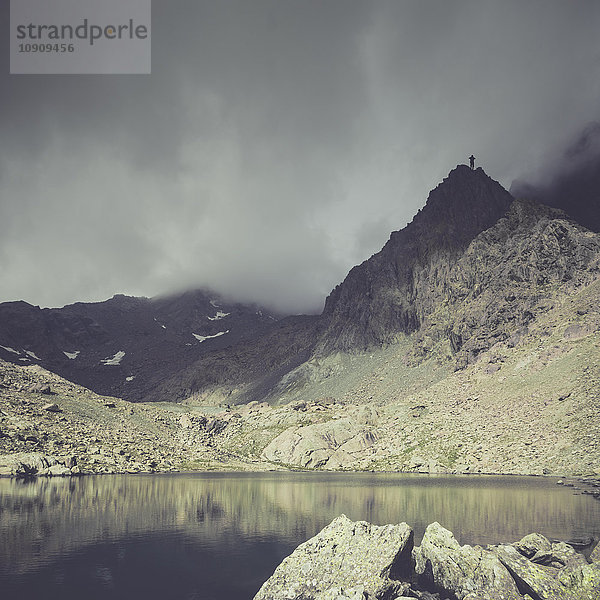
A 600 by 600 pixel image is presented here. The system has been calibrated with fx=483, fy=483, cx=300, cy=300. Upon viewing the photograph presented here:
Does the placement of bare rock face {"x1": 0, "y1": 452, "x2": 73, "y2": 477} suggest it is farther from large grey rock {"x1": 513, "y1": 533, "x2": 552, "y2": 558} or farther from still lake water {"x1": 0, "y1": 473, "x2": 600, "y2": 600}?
large grey rock {"x1": 513, "y1": 533, "x2": 552, "y2": 558}

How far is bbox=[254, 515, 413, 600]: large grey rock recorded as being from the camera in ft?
101

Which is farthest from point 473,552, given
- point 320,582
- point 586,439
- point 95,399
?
point 95,399

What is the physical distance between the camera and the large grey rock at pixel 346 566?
30656 millimetres

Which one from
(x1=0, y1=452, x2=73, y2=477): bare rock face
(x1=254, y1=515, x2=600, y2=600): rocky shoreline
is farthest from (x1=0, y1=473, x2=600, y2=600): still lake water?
(x1=0, y1=452, x2=73, y2=477): bare rock face

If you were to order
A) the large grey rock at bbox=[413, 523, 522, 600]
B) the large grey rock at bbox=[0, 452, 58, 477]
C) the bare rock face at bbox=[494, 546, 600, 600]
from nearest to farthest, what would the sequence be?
the bare rock face at bbox=[494, 546, 600, 600]
the large grey rock at bbox=[413, 523, 522, 600]
the large grey rock at bbox=[0, 452, 58, 477]

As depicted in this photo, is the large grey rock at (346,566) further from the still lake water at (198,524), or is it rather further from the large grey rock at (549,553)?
the large grey rock at (549,553)

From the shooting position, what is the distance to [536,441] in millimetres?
149125

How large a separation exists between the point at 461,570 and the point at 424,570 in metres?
2.58

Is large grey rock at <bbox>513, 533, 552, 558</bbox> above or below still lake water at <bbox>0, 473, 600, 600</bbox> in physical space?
above

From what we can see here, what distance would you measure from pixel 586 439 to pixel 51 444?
149 meters

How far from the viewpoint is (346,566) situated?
32375mm

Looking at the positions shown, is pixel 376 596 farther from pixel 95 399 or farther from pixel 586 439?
pixel 95 399

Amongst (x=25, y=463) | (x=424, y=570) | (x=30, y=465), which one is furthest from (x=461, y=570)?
(x=25, y=463)

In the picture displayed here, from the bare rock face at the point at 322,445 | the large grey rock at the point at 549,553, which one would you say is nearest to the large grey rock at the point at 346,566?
the large grey rock at the point at 549,553
